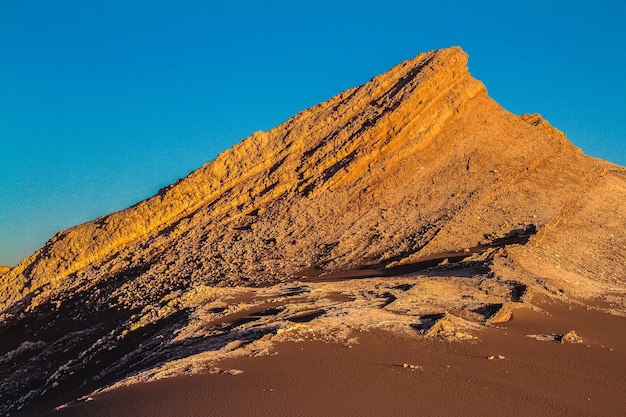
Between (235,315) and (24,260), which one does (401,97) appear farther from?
(24,260)

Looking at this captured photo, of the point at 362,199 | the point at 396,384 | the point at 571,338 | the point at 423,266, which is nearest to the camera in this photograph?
the point at 396,384

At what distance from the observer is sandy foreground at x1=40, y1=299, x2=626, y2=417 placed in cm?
526

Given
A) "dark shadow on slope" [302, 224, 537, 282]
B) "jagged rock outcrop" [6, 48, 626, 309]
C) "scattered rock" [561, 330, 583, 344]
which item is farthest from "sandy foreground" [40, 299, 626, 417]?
"jagged rock outcrop" [6, 48, 626, 309]

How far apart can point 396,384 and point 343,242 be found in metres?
11.7

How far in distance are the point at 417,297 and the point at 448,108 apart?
13.4 m

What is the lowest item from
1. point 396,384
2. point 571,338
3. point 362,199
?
point 571,338

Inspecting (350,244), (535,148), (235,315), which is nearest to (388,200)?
(350,244)

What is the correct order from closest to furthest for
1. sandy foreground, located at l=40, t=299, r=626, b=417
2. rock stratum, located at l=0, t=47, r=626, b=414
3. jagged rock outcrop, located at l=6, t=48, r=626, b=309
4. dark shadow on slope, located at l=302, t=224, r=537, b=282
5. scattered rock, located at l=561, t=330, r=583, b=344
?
sandy foreground, located at l=40, t=299, r=626, b=417, scattered rock, located at l=561, t=330, r=583, b=344, rock stratum, located at l=0, t=47, r=626, b=414, dark shadow on slope, located at l=302, t=224, r=537, b=282, jagged rock outcrop, located at l=6, t=48, r=626, b=309

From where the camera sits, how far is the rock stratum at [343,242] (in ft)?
32.5

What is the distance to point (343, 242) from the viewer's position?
17500mm

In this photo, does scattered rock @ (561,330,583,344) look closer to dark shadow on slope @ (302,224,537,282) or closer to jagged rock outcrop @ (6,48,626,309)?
dark shadow on slope @ (302,224,537,282)

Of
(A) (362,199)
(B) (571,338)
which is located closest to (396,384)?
(B) (571,338)

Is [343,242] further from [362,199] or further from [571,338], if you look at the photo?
[571,338]

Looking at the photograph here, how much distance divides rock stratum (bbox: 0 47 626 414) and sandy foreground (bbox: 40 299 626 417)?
0.84 m
